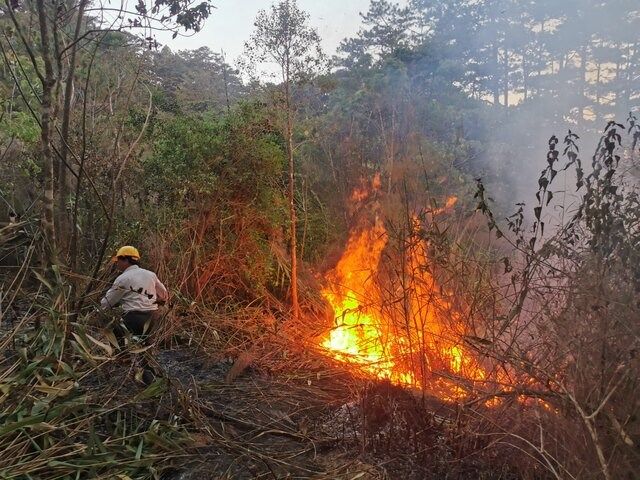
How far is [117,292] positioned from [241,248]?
166 inches

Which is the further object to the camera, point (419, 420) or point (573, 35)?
point (573, 35)

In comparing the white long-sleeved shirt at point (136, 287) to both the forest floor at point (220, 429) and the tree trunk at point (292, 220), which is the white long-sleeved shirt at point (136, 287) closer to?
the forest floor at point (220, 429)

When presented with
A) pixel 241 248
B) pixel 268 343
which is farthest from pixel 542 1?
pixel 268 343

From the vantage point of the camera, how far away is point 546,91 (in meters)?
18.7

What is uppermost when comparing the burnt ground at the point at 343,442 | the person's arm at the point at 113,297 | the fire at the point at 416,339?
the person's arm at the point at 113,297

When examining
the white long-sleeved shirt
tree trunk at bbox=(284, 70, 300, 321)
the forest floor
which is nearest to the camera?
the forest floor

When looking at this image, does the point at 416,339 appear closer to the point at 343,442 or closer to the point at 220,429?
the point at 343,442

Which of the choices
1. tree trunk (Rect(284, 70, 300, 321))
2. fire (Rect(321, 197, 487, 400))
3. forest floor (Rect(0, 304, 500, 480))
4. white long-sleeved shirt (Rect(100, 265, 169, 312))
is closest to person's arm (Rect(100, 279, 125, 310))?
white long-sleeved shirt (Rect(100, 265, 169, 312))

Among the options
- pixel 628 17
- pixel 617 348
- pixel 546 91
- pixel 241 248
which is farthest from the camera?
pixel 546 91

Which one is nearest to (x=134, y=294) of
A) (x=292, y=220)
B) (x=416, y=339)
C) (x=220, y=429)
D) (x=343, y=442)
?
(x=220, y=429)

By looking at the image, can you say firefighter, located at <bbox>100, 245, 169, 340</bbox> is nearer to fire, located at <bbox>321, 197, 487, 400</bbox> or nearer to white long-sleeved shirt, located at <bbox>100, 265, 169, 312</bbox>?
white long-sleeved shirt, located at <bbox>100, 265, 169, 312</bbox>

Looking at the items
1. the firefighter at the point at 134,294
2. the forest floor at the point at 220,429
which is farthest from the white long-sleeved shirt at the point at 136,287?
the forest floor at the point at 220,429

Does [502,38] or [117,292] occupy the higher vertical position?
[502,38]

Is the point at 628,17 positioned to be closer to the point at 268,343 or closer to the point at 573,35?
the point at 573,35
